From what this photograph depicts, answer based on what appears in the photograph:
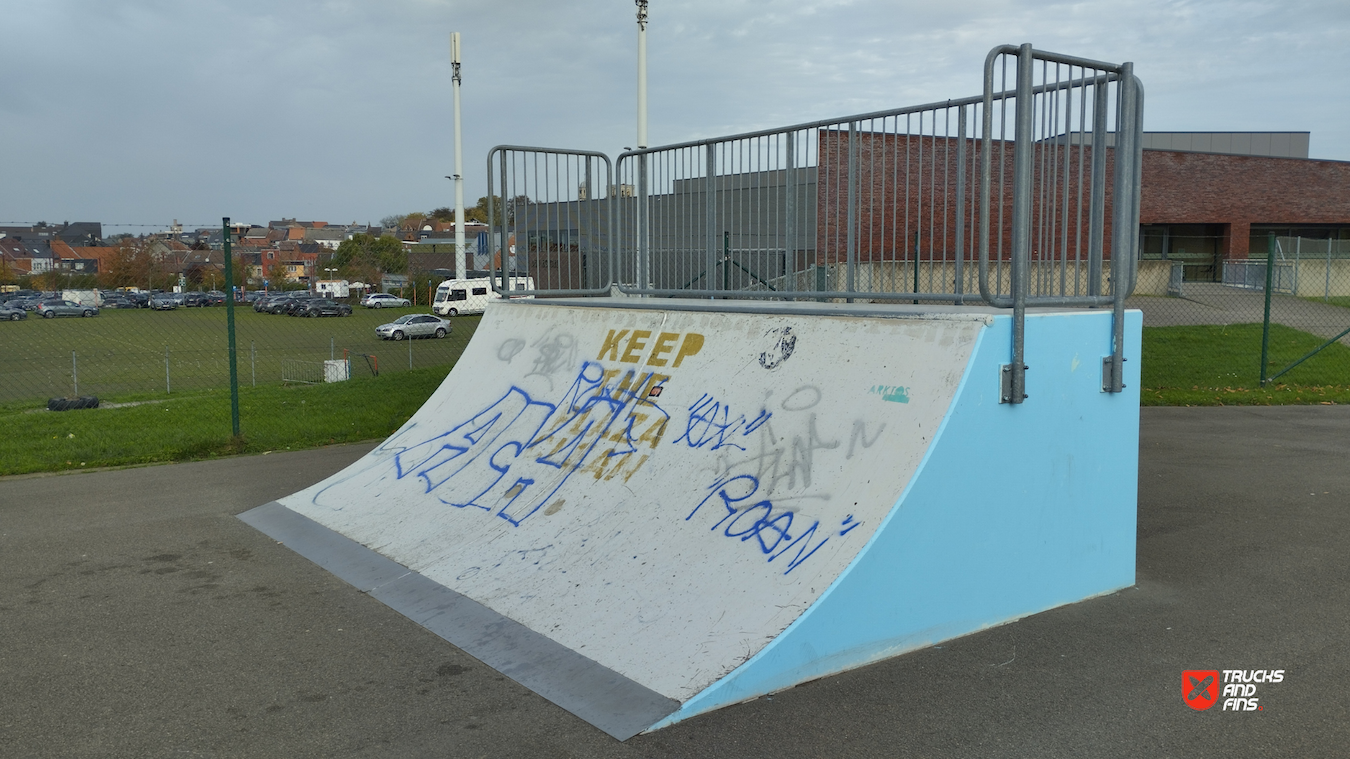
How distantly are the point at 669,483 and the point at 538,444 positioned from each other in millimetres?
1593

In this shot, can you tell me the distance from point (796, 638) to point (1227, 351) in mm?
15761

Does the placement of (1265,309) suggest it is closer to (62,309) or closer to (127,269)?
(127,269)

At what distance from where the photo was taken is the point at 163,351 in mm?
33188

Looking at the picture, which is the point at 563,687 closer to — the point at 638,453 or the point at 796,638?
the point at 796,638

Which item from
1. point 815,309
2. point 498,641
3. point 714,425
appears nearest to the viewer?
point 498,641

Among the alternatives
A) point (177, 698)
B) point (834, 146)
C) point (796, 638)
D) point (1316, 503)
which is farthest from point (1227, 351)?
point (177, 698)

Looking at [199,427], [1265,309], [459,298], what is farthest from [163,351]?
[1265,309]

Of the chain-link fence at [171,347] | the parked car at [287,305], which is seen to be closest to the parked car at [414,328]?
the chain-link fence at [171,347]

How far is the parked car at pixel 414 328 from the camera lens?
1405 inches

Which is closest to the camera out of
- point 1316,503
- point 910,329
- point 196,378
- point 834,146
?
point 910,329

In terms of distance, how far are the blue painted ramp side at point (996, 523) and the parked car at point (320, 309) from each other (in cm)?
4727

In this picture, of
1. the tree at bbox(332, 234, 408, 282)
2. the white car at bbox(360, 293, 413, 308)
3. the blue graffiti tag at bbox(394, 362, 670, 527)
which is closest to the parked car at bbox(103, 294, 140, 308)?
the blue graffiti tag at bbox(394, 362, 670, 527)

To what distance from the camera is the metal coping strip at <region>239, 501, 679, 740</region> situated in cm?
388

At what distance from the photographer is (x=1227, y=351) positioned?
16734mm
